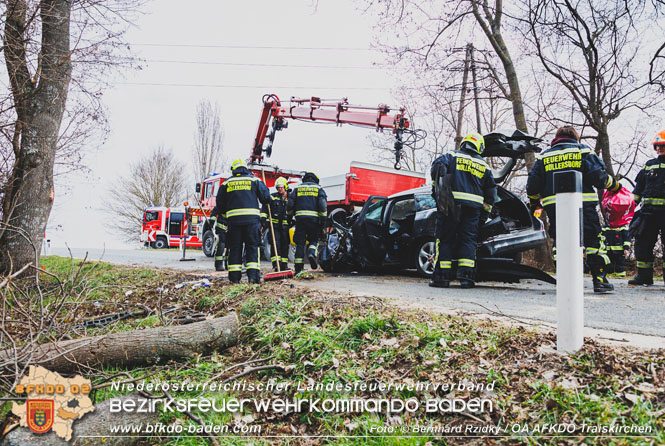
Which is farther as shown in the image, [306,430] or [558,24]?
[558,24]

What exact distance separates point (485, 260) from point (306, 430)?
4894mm

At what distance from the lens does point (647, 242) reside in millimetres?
6895

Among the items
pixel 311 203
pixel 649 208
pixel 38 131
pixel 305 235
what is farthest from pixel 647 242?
pixel 38 131

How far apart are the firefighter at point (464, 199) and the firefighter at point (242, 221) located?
277cm

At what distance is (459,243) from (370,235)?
7.55ft

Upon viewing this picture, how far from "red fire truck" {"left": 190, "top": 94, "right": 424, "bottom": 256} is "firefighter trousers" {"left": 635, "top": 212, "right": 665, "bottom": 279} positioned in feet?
23.0

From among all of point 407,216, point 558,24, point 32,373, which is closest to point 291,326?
point 32,373

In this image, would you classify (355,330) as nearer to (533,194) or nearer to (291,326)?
(291,326)

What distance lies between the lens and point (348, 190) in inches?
513

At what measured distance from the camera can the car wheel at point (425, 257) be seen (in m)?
8.09

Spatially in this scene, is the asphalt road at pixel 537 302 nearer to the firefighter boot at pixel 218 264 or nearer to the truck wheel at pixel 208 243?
the firefighter boot at pixel 218 264

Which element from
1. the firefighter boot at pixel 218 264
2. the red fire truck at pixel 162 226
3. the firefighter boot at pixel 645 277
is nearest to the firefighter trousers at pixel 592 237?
the firefighter boot at pixel 645 277

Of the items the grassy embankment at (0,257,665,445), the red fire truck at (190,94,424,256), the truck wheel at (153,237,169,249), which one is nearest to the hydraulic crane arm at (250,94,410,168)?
the red fire truck at (190,94,424,256)

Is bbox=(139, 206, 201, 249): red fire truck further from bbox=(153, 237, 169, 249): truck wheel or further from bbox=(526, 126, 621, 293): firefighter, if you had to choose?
bbox=(526, 126, 621, 293): firefighter
